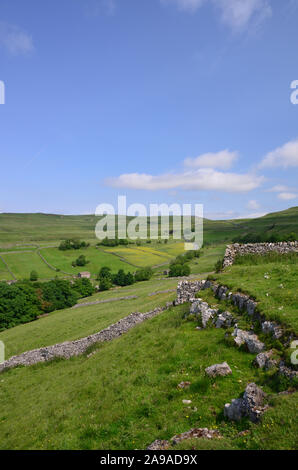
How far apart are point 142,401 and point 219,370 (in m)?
3.68

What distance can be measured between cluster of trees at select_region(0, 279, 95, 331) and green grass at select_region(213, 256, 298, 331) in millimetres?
60577

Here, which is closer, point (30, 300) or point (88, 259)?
point (30, 300)

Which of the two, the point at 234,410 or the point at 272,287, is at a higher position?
the point at 272,287

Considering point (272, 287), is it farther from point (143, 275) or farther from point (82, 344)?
point (143, 275)

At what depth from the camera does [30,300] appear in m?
70.9

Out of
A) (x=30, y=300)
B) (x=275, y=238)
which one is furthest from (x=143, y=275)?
(x=275, y=238)

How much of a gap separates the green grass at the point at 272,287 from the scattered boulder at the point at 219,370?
11.3 feet

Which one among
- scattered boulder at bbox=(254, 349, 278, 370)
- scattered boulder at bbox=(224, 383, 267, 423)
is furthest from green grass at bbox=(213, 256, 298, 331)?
scattered boulder at bbox=(224, 383, 267, 423)

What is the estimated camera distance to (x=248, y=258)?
2647 cm

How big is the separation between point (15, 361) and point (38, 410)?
15.6m

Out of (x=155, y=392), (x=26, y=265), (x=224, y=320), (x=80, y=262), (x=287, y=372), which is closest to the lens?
(x=287, y=372)

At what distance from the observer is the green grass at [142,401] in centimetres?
918

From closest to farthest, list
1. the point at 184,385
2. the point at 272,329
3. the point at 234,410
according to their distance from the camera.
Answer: the point at 234,410 → the point at 184,385 → the point at 272,329

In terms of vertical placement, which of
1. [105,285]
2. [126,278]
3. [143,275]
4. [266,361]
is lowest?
[105,285]
